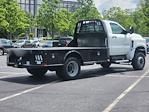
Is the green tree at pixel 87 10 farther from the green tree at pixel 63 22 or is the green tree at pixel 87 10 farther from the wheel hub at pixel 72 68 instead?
the wheel hub at pixel 72 68

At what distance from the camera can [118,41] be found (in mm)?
17719

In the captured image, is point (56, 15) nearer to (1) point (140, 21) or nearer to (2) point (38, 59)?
(1) point (140, 21)

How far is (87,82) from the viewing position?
14.5m

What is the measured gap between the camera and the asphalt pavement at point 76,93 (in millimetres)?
9570

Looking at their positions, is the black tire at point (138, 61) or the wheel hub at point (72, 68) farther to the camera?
the black tire at point (138, 61)

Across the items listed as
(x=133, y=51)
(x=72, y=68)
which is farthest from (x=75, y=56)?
(x=133, y=51)

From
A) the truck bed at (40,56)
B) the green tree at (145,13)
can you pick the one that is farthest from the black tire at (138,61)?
the green tree at (145,13)

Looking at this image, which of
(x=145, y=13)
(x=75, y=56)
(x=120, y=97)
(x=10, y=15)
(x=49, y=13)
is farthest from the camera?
(x=145, y=13)

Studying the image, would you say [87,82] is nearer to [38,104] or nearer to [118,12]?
[38,104]

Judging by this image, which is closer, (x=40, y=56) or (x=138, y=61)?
(x=40, y=56)

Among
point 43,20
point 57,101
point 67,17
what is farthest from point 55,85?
point 67,17

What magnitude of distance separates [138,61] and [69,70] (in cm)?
473

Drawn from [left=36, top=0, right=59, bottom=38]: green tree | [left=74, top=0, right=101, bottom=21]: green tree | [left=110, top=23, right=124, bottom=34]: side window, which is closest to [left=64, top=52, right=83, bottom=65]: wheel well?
[left=110, top=23, right=124, bottom=34]: side window

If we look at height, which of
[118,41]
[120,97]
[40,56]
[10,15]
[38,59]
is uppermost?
[10,15]
